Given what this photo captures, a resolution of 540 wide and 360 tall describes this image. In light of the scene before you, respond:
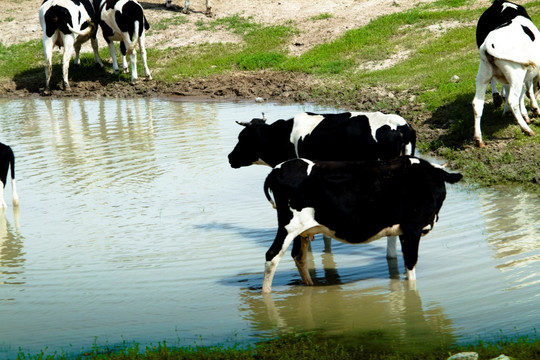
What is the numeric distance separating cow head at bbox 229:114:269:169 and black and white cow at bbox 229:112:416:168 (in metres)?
0.01

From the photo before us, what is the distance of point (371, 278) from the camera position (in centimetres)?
835

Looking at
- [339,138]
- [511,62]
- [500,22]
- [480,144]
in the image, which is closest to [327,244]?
[339,138]

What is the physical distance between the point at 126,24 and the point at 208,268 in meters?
14.2

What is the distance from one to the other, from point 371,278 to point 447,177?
131 cm

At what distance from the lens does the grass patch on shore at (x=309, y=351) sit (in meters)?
6.07

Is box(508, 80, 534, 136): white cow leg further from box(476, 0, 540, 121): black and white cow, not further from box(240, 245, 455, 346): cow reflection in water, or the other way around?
box(240, 245, 455, 346): cow reflection in water

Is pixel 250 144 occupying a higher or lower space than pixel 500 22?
lower

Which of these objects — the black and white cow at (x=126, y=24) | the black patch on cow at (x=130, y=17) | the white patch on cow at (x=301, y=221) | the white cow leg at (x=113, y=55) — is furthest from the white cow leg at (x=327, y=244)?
the white cow leg at (x=113, y=55)

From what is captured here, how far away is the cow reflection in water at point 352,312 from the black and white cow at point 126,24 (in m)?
14.6

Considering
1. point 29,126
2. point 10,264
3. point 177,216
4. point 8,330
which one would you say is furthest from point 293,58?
point 8,330

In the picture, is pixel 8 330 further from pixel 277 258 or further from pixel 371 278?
pixel 371 278

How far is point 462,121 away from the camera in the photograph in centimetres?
1421

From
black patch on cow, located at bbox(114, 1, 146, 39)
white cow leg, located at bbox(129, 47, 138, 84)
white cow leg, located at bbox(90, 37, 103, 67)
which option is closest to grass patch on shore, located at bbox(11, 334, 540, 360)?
white cow leg, located at bbox(129, 47, 138, 84)

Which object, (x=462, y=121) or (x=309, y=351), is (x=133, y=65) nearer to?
(x=462, y=121)
